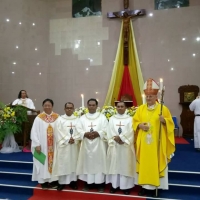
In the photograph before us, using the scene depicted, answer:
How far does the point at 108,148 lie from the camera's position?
4.38 metres

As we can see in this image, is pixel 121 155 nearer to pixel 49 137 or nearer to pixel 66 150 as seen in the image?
pixel 66 150

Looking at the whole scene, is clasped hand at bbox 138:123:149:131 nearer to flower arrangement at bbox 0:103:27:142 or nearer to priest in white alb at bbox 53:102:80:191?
priest in white alb at bbox 53:102:80:191

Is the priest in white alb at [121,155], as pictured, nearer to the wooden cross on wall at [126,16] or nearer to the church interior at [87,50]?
the church interior at [87,50]

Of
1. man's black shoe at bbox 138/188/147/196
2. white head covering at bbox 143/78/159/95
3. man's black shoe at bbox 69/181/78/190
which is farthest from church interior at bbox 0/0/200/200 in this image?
man's black shoe at bbox 69/181/78/190

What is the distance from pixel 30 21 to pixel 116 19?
12.8 ft

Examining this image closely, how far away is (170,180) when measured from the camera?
4625 mm

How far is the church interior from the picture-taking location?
9.90 m

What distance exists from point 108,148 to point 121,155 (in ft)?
0.93

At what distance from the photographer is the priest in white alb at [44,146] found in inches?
174

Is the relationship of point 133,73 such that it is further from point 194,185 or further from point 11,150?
point 194,185

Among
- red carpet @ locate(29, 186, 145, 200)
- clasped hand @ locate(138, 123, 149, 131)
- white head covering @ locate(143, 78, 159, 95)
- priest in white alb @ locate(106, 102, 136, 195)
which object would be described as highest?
white head covering @ locate(143, 78, 159, 95)

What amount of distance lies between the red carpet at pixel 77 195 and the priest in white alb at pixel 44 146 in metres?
0.14

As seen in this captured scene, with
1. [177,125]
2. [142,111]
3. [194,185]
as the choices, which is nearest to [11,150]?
[142,111]

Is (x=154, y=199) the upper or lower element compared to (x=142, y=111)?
lower
